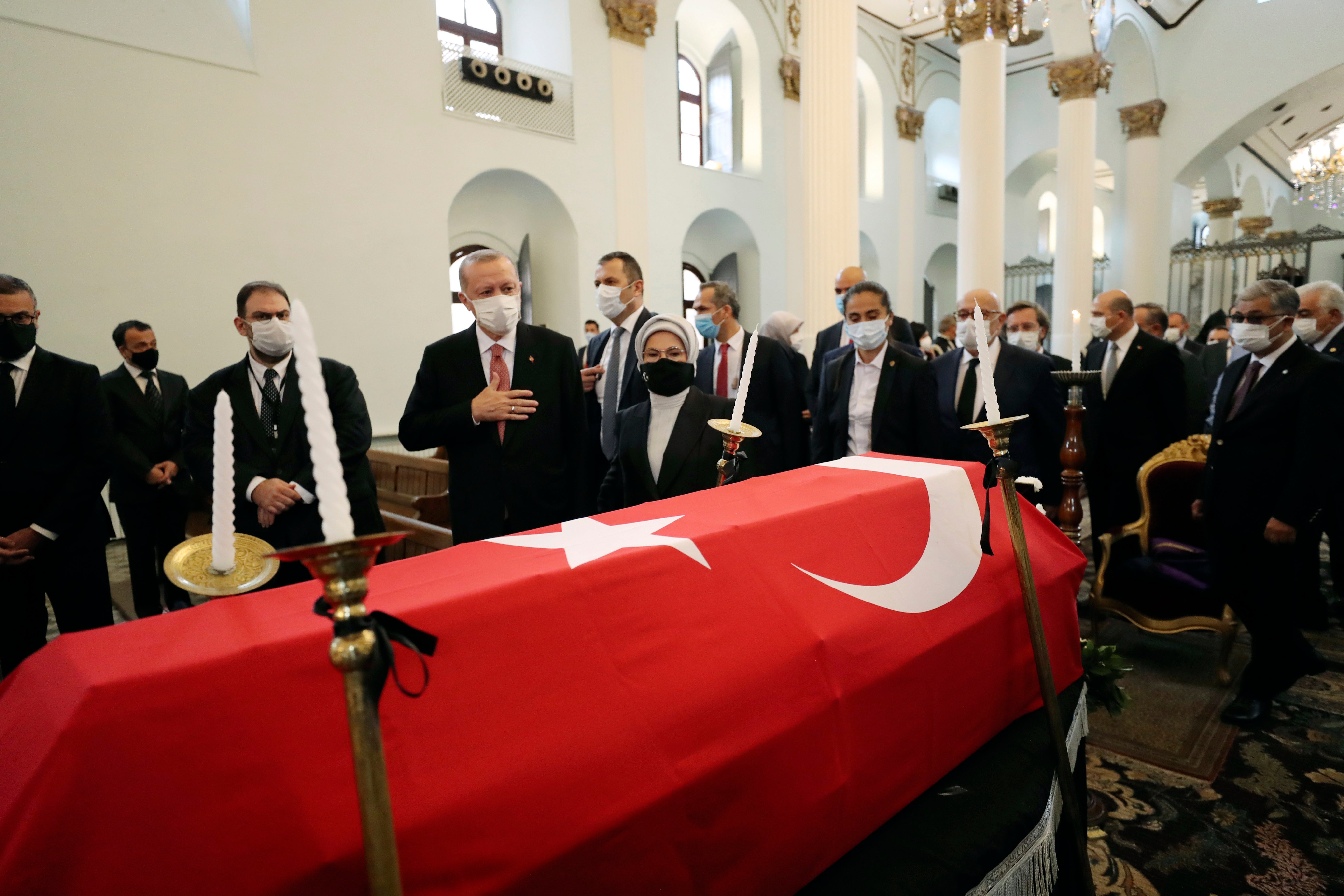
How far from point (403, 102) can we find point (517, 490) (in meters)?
7.52

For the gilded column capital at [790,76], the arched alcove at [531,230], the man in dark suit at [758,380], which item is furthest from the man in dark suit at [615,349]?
the gilded column capital at [790,76]

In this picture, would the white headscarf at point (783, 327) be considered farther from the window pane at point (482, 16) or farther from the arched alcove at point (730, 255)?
the arched alcove at point (730, 255)

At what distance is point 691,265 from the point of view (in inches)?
538

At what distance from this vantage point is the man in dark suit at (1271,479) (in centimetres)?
271

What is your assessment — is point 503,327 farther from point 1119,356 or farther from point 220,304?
point 220,304

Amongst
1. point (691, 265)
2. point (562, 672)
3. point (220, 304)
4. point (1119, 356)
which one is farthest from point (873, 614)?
point (691, 265)

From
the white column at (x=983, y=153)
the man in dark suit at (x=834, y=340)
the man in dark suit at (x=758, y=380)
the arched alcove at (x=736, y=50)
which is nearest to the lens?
the man in dark suit at (x=758, y=380)

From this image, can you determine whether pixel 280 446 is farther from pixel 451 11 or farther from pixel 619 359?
pixel 451 11

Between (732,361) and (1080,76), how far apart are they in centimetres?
1047

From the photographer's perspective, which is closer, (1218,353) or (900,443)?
(900,443)

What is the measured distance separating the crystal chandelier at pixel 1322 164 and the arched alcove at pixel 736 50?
9.15 meters

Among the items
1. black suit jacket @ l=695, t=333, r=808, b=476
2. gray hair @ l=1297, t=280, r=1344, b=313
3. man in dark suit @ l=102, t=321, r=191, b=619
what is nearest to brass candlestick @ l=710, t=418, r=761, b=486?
black suit jacket @ l=695, t=333, r=808, b=476

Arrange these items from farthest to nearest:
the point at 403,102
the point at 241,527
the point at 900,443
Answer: the point at 403,102, the point at 900,443, the point at 241,527

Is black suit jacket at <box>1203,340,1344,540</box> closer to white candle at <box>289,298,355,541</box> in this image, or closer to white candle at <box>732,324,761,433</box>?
white candle at <box>732,324,761,433</box>
